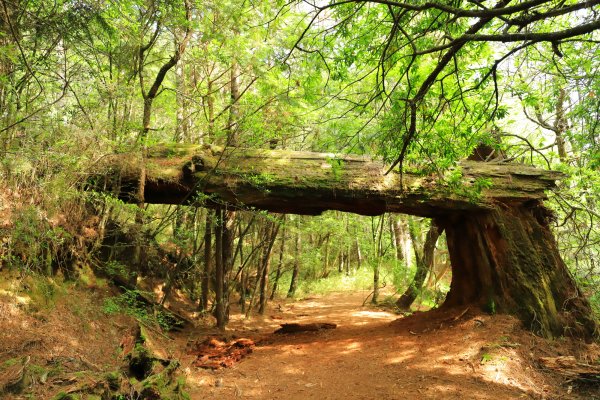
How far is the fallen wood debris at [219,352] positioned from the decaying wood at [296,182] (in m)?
2.84

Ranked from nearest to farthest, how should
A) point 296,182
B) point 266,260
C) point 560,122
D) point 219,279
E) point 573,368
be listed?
point 573,368 → point 296,182 → point 219,279 → point 560,122 → point 266,260

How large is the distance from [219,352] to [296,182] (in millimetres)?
3590

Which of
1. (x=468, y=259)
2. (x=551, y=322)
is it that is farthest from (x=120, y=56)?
(x=551, y=322)

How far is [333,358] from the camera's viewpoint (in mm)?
6523

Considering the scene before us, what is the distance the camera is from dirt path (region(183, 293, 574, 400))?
5.03 metres

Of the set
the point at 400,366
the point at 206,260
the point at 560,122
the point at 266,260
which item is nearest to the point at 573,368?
the point at 400,366

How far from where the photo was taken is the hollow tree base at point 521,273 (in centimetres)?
663

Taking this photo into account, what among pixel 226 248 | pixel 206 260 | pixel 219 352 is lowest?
pixel 219 352

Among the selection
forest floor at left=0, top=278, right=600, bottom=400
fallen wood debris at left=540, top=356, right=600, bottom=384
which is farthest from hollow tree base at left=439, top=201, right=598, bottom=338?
fallen wood debris at left=540, top=356, right=600, bottom=384

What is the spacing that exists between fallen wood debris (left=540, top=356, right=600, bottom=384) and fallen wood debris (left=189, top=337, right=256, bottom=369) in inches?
200

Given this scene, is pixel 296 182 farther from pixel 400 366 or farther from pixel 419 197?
pixel 400 366

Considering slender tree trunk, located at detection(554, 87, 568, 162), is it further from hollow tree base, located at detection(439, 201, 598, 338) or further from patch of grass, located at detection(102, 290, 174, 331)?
patch of grass, located at detection(102, 290, 174, 331)

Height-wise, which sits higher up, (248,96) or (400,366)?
(248,96)

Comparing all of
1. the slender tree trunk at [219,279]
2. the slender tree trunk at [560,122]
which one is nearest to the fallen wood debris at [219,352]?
the slender tree trunk at [219,279]
